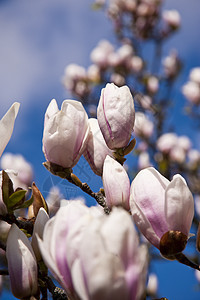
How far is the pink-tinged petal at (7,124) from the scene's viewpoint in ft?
2.02

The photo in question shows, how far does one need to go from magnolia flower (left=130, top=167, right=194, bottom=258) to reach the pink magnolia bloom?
6 centimetres

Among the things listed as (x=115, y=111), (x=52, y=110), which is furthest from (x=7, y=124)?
(x=115, y=111)

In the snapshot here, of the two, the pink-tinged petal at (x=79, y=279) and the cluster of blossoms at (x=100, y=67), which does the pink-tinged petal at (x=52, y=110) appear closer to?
the pink-tinged petal at (x=79, y=279)

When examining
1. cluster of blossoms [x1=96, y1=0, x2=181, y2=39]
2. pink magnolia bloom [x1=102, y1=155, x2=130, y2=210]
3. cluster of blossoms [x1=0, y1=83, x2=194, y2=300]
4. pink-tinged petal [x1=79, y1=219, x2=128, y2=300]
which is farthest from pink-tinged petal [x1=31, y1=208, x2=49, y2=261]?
cluster of blossoms [x1=96, y1=0, x2=181, y2=39]

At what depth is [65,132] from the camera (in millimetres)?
653

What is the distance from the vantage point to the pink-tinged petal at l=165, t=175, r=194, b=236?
1.73 feet

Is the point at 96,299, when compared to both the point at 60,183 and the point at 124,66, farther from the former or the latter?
the point at 124,66

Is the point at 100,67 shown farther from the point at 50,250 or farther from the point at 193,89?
the point at 50,250

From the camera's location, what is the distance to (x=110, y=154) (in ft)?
2.43

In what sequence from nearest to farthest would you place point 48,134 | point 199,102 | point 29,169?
1. point 48,134
2. point 29,169
3. point 199,102

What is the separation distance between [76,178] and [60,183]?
38mm

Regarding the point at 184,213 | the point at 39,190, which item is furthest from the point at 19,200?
the point at 184,213

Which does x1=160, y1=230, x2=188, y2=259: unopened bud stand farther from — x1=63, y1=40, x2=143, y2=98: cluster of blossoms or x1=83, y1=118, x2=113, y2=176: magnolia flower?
x1=63, y1=40, x2=143, y2=98: cluster of blossoms

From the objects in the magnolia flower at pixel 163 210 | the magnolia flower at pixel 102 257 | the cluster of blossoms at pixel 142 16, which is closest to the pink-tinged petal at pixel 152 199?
the magnolia flower at pixel 163 210
